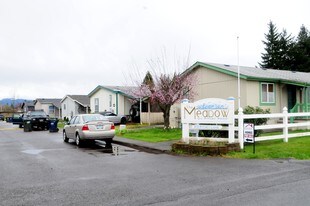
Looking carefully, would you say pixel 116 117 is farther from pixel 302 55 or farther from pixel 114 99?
pixel 302 55

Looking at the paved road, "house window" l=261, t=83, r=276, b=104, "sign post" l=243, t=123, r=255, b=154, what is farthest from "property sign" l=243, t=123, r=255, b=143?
"house window" l=261, t=83, r=276, b=104

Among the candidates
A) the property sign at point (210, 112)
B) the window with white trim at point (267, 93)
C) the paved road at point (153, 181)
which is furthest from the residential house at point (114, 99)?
the paved road at point (153, 181)

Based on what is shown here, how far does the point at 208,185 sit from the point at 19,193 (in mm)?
4072

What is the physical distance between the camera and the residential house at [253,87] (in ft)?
69.2

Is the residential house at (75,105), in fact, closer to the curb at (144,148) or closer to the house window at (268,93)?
the house window at (268,93)

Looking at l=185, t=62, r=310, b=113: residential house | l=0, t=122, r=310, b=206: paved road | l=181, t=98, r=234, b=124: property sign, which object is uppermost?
l=185, t=62, r=310, b=113: residential house

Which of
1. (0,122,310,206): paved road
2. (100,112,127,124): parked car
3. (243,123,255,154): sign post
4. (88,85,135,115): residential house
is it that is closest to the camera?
(0,122,310,206): paved road

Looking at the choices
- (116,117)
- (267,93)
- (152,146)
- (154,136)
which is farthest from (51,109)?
(152,146)

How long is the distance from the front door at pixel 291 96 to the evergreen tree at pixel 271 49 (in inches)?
1521

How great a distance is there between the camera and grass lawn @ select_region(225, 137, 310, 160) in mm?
10969

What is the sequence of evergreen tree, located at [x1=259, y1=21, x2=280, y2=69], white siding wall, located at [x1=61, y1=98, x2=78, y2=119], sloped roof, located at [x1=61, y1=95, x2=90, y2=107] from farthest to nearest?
evergreen tree, located at [x1=259, y1=21, x2=280, y2=69], white siding wall, located at [x1=61, y1=98, x2=78, y2=119], sloped roof, located at [x1=61, y1=95, x2=90, y2=107]

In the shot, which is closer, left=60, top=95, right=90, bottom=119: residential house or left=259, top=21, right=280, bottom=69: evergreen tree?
left=60, top=95, right=90, bottom=119: residential house

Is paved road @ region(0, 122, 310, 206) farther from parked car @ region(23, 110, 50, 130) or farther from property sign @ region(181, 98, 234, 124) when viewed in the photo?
parked car @ region(23, 110, 50, 130)

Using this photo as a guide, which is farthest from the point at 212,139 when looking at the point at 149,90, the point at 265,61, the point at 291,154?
the point at 265,61
